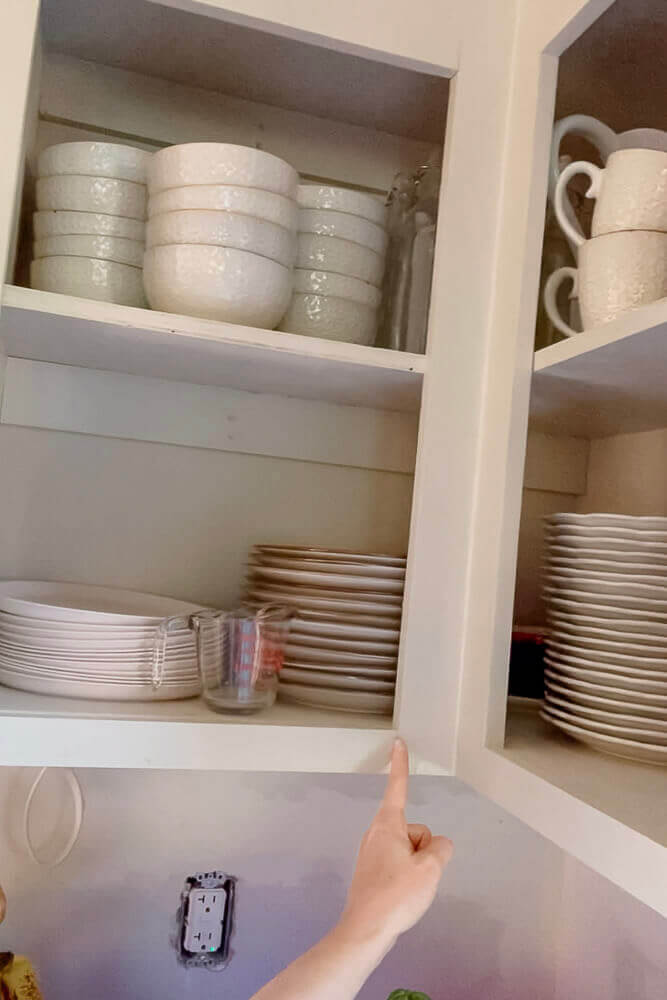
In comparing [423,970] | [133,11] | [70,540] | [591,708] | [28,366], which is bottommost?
[423,970]

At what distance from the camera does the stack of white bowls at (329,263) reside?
35.4 inches

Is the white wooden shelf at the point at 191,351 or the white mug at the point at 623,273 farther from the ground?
the white mug at the point at 623,273

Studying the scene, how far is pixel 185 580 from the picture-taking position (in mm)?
1073

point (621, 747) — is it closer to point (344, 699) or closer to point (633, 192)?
point (344, 699)

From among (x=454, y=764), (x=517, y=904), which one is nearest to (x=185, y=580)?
(x=454, y=764)

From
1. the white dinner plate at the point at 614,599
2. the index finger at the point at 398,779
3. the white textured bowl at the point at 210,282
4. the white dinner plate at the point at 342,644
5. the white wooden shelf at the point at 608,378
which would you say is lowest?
the index finger at the point at 398,779

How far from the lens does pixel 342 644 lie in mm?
877

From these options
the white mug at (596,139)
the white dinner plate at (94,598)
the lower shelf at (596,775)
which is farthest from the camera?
the white dinner plate at (94,598)

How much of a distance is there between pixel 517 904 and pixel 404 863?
53 centimetres

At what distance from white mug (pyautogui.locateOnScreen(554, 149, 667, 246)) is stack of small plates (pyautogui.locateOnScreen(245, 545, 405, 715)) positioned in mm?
396

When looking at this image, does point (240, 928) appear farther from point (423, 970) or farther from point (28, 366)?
point (28, 366)

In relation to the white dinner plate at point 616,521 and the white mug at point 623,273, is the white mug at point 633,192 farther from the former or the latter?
the white dinner plate at point 616,521

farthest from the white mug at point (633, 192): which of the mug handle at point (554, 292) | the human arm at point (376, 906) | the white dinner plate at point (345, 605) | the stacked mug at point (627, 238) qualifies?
the human arm at point (376, 906)

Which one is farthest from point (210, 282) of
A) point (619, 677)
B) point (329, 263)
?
point (619, 677)
